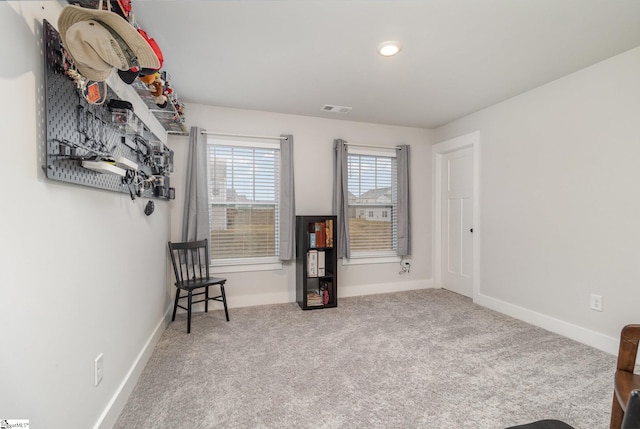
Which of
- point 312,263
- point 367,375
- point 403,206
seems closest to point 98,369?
point 367,375

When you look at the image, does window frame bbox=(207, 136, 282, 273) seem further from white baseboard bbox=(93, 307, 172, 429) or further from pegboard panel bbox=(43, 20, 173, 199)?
pegboard panel bbox=(43, 20, 173, 199)

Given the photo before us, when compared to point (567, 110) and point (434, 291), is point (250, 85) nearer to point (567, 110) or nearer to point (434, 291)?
point (567, 110)

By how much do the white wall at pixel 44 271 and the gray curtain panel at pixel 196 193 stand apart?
4.89ft

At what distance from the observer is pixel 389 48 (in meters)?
2.15

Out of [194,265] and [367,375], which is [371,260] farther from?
[194,265]

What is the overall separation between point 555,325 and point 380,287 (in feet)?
6.35

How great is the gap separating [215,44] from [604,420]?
3.41m

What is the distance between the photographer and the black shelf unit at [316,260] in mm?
3404

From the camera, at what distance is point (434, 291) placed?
4148mm

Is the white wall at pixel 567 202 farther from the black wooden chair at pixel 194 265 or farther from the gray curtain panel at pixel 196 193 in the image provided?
the gray curtain panel at pixel 196 193

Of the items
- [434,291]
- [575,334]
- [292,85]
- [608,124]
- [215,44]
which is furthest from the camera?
[434,291]

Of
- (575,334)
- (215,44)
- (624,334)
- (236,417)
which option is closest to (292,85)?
(215,44)

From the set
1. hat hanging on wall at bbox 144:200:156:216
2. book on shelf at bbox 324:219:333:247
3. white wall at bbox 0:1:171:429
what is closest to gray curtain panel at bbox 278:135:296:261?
book on shelf at bbox 324:219:333:247

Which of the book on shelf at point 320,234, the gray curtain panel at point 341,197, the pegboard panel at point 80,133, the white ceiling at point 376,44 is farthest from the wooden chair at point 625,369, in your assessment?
the gray curtain panel at point 341,197
